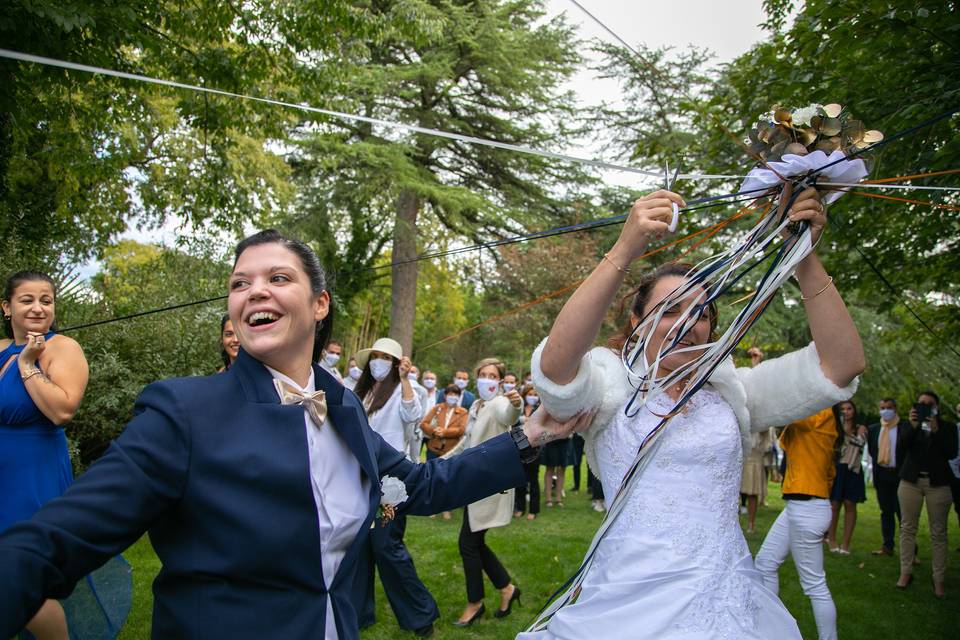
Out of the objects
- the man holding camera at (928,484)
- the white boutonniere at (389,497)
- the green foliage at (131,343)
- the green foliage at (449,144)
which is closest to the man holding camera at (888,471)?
the man holding camera at (928,484)

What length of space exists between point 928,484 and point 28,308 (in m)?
8.49

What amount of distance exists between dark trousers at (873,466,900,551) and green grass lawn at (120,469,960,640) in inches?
14.3

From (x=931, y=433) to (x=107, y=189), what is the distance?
1398 centimetres

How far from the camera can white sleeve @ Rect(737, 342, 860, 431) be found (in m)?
2.62

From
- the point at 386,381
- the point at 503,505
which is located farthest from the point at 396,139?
the point at 503,505

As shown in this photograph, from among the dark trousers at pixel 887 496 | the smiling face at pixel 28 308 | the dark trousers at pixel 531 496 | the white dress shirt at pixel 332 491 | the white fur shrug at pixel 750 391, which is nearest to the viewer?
the white dress shirt at pixel 332 491

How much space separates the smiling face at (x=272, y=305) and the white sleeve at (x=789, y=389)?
5.85 feet

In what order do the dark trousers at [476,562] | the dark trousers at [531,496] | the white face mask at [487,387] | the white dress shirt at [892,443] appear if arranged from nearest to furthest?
the dark trousers at [476,562]
the white face mask at [487,387]
the white dress shirt at [892,443]
the dark trousers at [531,496]

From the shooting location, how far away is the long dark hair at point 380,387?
22.6 ft

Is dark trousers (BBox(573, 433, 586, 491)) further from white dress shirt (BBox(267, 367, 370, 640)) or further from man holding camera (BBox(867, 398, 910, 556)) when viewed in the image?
white dress shirt (BBox(267, 367, 370, 640))

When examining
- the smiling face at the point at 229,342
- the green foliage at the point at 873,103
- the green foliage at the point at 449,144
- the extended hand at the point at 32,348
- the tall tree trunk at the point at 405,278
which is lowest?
the extended hand at the point at 32,348

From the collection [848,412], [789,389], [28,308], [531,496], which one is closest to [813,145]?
Answer: [789,389]

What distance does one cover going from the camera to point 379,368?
7.05 metres

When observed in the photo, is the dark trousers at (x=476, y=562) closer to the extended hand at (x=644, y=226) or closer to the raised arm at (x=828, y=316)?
the raised arm at (x=828, y=316)
